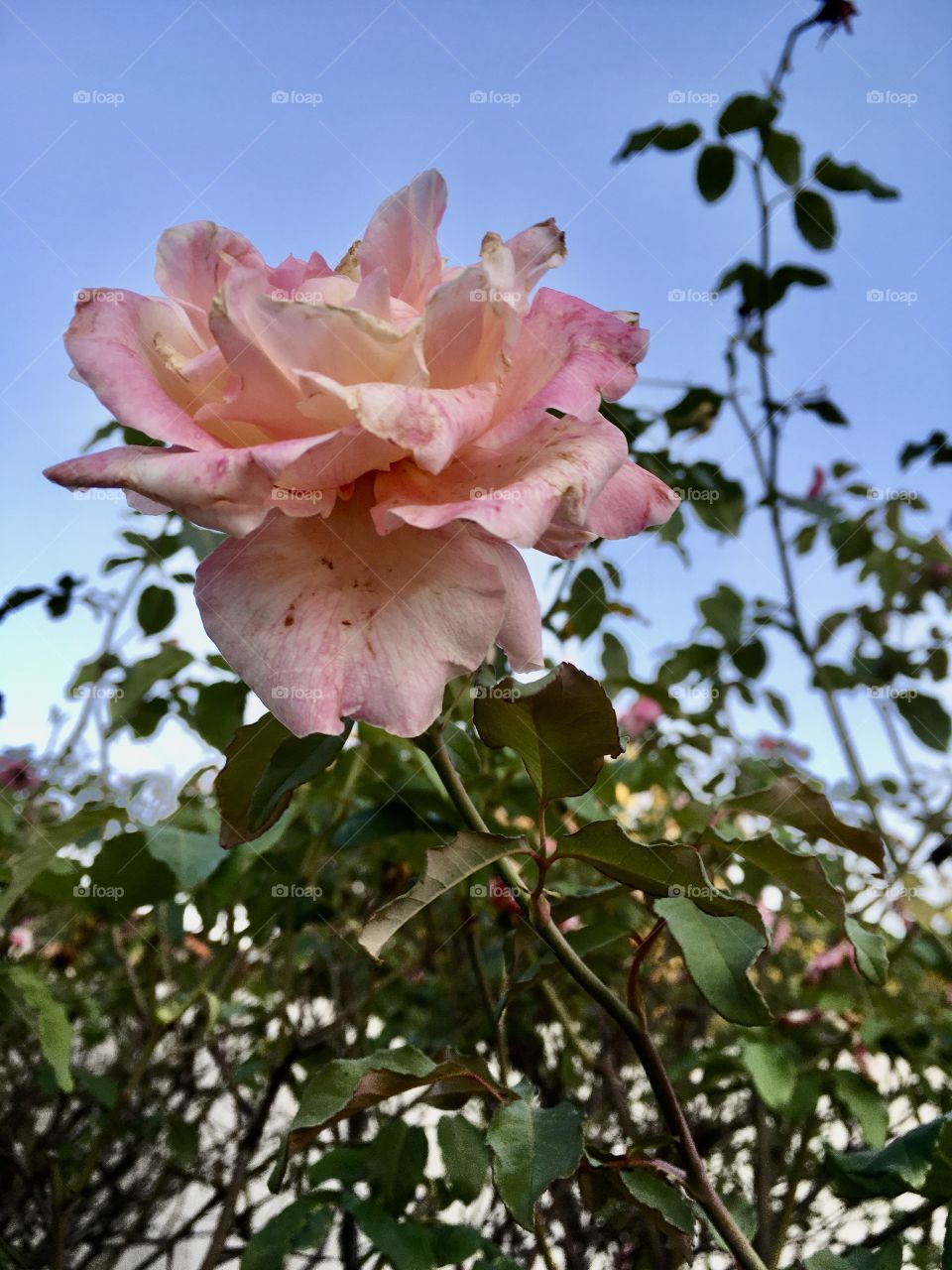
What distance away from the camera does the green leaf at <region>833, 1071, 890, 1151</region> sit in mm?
824

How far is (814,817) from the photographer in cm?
55

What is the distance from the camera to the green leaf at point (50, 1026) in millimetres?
806

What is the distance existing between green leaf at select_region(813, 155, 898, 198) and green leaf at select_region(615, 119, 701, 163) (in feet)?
0.64

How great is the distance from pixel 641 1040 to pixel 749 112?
1385 mm

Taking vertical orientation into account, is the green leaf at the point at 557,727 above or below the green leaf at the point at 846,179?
below

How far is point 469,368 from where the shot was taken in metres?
0.50

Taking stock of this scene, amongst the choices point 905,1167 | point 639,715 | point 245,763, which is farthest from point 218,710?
point 639,715

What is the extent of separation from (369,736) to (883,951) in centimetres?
52

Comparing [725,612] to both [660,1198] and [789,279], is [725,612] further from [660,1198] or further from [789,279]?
[660,1198]

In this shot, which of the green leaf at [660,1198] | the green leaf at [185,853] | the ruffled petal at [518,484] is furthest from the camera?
the green leaf at [185,853]

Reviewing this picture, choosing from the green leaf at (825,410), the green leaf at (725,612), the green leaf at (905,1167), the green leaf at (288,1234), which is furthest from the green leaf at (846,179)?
the green leaf at (288,1234)

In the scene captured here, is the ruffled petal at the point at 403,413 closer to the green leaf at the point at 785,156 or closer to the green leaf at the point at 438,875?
the green leaf at the point at 438,875

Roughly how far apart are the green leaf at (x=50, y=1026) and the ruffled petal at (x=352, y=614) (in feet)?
1.77

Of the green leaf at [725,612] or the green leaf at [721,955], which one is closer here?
the green leaf at [721,955]
